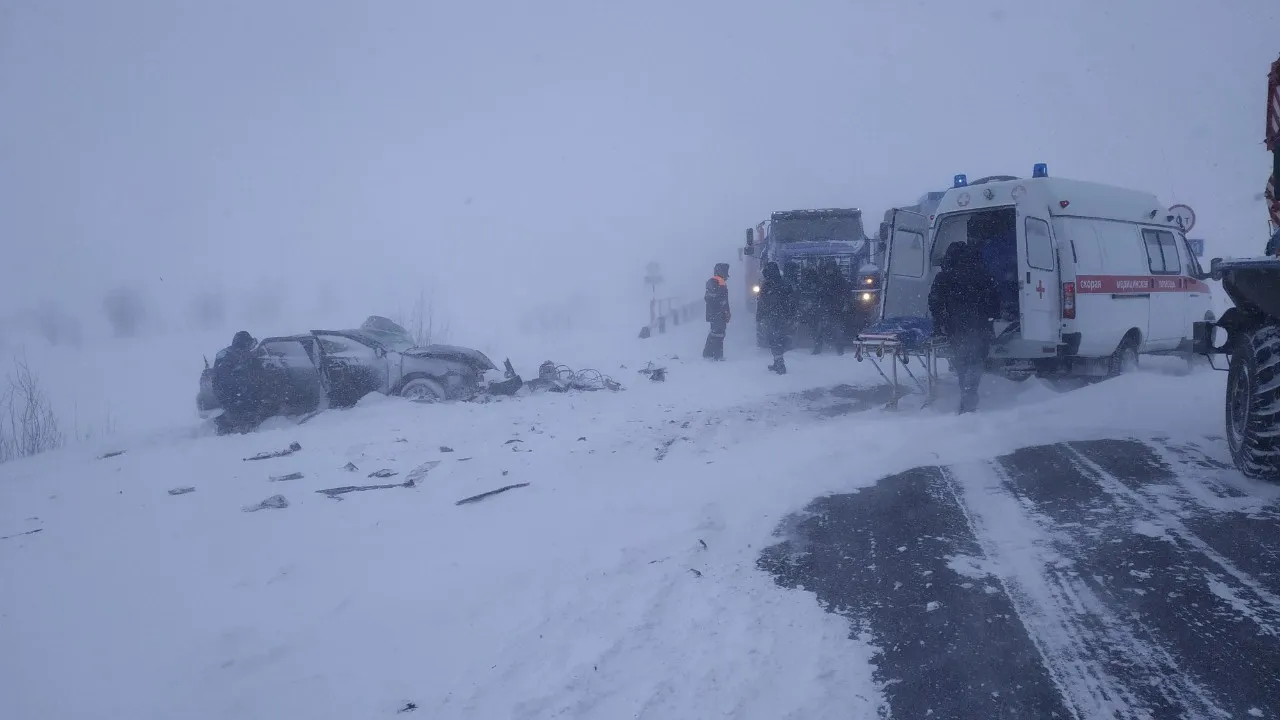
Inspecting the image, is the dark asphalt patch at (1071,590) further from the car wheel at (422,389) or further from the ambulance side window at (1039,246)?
the car wheel at (422,389)

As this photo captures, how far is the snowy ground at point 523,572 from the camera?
2.67 meters

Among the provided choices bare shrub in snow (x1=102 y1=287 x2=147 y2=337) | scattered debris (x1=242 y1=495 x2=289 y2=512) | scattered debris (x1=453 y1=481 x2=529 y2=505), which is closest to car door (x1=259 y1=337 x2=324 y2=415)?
scattered debris (x1=242 y1=495 x2=289 y2=512)

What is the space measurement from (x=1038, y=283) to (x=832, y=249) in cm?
643

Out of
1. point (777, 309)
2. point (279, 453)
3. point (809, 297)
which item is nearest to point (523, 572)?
point (279, 453)

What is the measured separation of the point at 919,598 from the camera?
3238mm

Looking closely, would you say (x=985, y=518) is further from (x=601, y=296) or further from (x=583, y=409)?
Answer: (x=601, y=296)

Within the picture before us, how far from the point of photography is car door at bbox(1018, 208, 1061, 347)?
291 inches

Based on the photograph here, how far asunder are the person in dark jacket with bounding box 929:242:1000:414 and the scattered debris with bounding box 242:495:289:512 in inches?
275

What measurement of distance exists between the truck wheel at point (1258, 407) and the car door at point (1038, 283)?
260 cm

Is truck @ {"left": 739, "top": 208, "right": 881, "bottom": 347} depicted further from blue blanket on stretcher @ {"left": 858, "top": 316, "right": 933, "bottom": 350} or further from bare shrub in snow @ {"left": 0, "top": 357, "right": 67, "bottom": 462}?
bare shrub in snow @ {"left": 0, "top": 357, "right": 67, "bottom": 462}

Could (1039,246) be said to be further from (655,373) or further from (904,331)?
(655,373)

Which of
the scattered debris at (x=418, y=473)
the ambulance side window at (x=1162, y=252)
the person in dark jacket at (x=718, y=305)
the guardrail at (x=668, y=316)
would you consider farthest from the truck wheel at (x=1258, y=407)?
the guardrail at (x=668, y=316)

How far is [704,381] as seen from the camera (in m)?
11.0

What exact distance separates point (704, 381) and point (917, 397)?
353 cm
